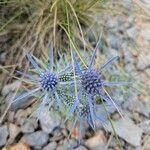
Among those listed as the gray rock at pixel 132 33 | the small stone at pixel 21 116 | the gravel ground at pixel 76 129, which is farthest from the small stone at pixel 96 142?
the gray rock at pixel 132 33

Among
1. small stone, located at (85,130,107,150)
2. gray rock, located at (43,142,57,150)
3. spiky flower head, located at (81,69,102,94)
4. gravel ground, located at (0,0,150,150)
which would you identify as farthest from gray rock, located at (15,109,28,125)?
spiky flower head, located at (81,69,102,94)

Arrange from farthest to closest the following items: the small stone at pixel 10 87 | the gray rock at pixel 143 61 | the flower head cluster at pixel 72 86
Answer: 1. the gray rock at pixel 143 61
2. the small stone at pixel 10 87
3. the flower head cluster at pixel 72 86

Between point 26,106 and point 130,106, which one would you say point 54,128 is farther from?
point 130,106

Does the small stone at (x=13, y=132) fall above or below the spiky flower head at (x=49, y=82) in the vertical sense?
below

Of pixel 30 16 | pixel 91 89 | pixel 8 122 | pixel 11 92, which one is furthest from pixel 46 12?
pixel 91 89

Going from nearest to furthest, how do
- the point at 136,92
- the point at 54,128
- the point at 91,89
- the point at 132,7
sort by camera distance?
the point at 91,89, the point at 54,128, the point at 136,92, the point at 132,7

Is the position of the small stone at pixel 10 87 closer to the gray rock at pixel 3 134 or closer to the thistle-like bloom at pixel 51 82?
the gray rock at pixel 3 134

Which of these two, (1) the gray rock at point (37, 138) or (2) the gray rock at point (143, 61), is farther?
(2) the gray rock at point (143, 61)

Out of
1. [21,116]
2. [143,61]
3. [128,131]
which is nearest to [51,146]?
[21,116]
